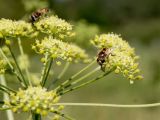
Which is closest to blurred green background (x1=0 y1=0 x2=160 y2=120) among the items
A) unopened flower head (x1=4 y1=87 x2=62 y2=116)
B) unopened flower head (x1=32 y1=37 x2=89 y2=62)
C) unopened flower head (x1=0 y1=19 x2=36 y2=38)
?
unopened flower head (x1=0 y1=19 x2=36 y2=38)

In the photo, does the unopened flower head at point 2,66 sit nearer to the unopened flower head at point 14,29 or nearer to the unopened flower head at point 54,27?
the unopened flower head at point 14,29

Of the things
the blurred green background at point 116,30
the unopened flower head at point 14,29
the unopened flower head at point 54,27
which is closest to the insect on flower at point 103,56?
the unopened flower head at point 54,27

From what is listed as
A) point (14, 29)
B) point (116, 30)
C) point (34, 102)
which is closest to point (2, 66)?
point (14, 29)

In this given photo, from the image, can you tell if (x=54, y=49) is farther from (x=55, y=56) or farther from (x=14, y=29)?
(x=14, y=29)

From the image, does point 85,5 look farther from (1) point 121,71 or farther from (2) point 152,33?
(1) point 121,71

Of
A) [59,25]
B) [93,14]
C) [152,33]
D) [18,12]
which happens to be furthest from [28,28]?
[93,14]
